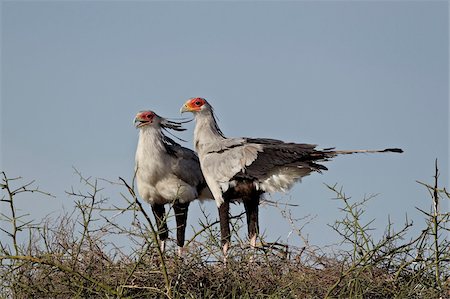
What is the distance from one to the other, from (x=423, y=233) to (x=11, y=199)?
2506 mm

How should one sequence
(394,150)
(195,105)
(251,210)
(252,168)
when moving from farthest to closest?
(195,105), (251,210), (252,168), (394,150)

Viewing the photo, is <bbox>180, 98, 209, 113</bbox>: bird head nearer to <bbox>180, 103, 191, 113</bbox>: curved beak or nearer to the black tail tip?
<bbox>180, 103, 191, 113</bbox>: curved beak

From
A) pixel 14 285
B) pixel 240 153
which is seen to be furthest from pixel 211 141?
pixel 14 285

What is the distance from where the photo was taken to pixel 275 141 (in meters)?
7.86

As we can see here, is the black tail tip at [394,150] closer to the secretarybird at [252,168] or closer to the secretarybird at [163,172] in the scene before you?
the secretarybird at [252,168]

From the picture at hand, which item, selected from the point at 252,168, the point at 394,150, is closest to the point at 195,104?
the point at 252,168

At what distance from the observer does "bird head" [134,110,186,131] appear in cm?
930

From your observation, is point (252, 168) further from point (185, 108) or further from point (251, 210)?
point (185, 108)

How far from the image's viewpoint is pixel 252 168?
25.2 feet

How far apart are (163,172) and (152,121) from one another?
71 centimetres

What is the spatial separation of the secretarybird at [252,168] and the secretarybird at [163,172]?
0.97 m

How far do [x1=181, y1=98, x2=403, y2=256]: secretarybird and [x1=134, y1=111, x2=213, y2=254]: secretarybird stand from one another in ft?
3.18

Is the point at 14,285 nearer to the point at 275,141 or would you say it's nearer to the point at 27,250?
the point at 27,250

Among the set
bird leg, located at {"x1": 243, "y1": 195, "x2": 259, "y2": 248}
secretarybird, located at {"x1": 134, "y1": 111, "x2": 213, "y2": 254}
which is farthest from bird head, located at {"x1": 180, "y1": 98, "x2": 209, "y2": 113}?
bird leg, located at {"x1": 243, "y1": 195, "x2": 259, "y2": 248}
